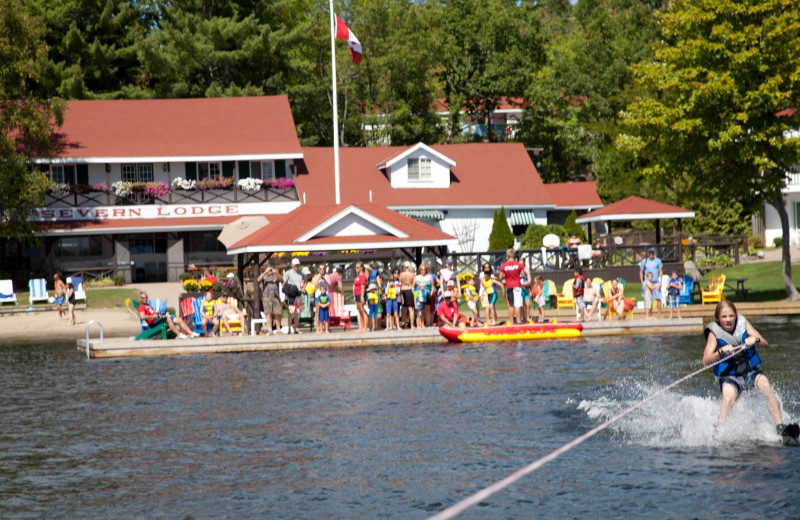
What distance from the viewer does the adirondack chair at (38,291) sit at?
1527 inches

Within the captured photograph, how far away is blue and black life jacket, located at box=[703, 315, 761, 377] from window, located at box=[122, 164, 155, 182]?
38433 mm

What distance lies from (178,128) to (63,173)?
6030mm

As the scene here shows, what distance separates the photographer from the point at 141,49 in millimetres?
56000

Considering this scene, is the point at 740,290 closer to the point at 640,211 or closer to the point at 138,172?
the point at 640,211

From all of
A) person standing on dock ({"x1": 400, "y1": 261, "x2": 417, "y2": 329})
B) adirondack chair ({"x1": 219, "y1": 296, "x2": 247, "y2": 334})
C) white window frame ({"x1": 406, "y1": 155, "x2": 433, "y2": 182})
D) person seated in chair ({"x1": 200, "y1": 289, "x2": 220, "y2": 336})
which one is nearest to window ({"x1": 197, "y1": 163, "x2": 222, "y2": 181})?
white window frame ({"x1": 406, "y1": 155, "x2": 433, "y2": 182})

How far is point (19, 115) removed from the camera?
41.4 meters

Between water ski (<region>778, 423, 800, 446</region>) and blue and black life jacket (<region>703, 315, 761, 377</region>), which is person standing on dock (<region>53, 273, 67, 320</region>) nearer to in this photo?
blue and black life jacket (<region>703, 315, 761, 377</region>)

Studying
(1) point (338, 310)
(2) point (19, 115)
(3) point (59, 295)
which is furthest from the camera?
(2) point (19, 115)

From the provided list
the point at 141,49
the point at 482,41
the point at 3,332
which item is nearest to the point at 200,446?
the point at 3,332

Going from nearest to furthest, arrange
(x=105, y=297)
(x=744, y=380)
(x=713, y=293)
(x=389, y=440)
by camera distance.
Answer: (x=744, y=380)
(x=389, y=440)
(x=713, y=293)
(x=105, y=297)

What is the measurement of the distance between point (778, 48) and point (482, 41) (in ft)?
115

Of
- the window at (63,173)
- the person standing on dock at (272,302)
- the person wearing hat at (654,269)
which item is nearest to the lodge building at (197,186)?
the window at (63,173)

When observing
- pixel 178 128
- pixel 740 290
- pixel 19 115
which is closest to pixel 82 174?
pixel 178 128

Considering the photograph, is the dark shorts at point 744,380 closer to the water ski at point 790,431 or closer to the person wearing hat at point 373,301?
the water ski at point 790,431
